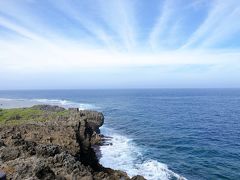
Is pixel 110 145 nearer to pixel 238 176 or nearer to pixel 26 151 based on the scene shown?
pixel 238 176

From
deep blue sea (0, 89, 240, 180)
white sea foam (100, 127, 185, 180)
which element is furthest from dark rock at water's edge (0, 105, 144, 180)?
deep blue sea (0, 89, 240, 180)

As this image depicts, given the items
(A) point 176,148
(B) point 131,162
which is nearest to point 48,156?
(B) point 131,162

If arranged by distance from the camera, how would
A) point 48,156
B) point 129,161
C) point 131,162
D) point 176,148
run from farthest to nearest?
point 176,148
point 129,161
point 131,162
point 48,156

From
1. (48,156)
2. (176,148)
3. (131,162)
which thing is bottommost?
(131,162)

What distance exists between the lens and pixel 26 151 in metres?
33.7

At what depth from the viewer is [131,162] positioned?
199ft

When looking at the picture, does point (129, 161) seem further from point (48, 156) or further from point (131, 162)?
point (48, 156)

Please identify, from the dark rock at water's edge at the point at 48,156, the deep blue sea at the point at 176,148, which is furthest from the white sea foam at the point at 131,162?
the dark rock at water's edge at the point at 48,156

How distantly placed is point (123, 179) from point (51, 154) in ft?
42.5

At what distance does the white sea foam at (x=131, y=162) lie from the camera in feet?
175

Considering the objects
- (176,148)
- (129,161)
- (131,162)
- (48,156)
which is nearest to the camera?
(48,156)

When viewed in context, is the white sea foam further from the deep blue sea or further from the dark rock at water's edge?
the dark rock at water's edge

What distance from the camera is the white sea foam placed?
53406 millimetres

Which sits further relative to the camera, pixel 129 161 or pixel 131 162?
pixel 129 161
